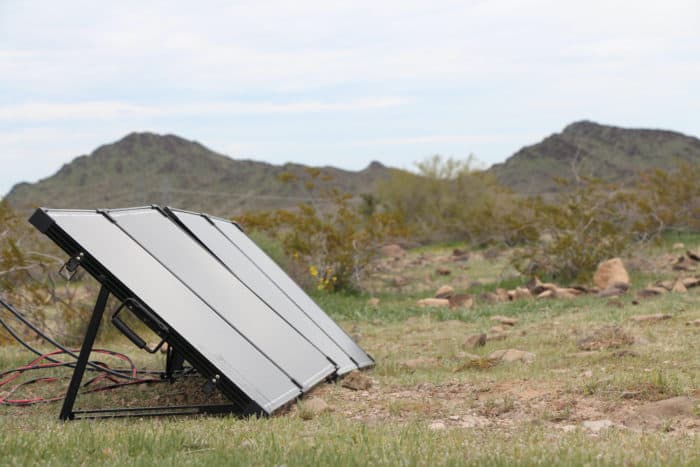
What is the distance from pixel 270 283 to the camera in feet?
27.9

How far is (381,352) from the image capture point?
10148 millimetres

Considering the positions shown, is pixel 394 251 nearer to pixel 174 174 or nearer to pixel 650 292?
pixel 650 292

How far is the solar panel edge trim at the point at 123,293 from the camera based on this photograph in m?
5.38

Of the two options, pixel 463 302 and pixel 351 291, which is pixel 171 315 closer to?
pixel 463 302

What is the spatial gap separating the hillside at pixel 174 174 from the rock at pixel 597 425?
46.5m

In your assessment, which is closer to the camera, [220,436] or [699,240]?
[220,436]

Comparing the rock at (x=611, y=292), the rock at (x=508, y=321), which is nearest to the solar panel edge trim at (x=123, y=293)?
the rock at (x=508, y=321)

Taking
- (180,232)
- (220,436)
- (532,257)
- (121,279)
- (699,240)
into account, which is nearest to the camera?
(220,436)

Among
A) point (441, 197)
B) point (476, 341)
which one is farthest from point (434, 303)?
point (441, 197)

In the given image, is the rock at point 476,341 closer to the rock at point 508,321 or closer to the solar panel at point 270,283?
the solar panel at point 270,283

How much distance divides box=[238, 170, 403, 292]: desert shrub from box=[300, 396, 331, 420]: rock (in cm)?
1030

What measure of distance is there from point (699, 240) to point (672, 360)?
16304mm

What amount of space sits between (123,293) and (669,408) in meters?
3.85

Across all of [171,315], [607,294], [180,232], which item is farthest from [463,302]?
[171,315]
